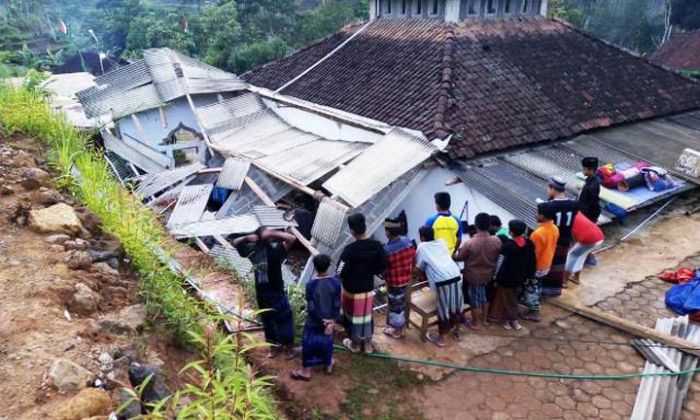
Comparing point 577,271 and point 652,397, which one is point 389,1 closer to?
point 577,271

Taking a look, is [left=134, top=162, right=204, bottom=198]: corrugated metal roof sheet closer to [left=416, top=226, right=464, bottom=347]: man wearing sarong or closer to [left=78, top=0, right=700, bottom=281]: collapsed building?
[left=78, top=0, right=700, bottom=281]: collapsed building

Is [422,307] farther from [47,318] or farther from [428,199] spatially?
[47,318]

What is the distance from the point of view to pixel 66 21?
49750mm

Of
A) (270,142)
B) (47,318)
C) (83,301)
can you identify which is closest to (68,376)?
(47,318)

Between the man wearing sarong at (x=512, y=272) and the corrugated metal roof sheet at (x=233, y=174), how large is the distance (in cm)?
531

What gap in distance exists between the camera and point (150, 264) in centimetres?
444

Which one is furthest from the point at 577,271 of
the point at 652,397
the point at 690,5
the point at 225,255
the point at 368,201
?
the point at 690,5

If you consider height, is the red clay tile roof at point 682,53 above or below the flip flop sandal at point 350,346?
above

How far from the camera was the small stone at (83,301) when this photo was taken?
3.62 meters

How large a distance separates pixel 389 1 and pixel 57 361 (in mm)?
13769

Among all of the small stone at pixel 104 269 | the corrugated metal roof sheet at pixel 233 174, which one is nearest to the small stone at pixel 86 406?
the small stone at pixel 104 269

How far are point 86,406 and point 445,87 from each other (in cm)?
919

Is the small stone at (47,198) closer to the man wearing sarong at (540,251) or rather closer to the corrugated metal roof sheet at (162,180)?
the man wearing sarong at (540,251)

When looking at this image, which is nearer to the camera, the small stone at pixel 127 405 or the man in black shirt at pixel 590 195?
the small stone at pixel 127 405
